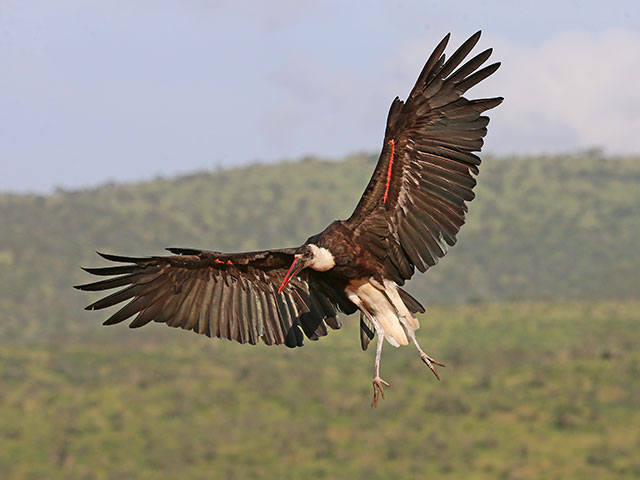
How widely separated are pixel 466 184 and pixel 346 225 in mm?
1212

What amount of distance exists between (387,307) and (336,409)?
31.6 metres

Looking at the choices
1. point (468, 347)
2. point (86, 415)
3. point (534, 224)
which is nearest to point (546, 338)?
point (468, 347)

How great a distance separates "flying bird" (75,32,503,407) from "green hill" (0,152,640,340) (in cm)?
5833

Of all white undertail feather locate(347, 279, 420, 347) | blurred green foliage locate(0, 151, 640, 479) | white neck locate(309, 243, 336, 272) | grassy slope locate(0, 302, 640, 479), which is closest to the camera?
white neck locate(309, 243, 336, 272)

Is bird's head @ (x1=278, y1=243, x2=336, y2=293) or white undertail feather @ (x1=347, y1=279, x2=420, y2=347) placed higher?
bird's head @ (x1=278, y1=243, x2=336, y2=293)

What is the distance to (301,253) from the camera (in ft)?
32.6

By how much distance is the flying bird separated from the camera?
Answer: 994 cm

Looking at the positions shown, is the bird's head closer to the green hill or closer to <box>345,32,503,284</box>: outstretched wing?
<box>345,32,503,284</box>: outstretched wing

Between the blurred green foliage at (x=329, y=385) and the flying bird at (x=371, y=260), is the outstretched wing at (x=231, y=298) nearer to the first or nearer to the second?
the flying bird at (x=371, y=260)

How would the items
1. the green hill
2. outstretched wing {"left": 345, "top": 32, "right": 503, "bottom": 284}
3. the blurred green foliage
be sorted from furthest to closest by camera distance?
the green hill
the blurred green foliage
outstretched wing {"left": 345, "top": 32, "right": 503, "bottom": 284}

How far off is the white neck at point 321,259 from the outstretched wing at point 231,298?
2.76ft

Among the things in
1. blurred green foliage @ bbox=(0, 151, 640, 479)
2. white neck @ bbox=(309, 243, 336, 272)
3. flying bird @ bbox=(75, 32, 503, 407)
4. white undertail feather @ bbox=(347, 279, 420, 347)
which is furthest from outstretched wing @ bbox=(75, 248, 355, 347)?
blurred green foliage @ bbox=(0, 151, 640, 479)

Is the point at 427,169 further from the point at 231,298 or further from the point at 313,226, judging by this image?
the point at 313,226

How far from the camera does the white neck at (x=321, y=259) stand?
9.96 metres
